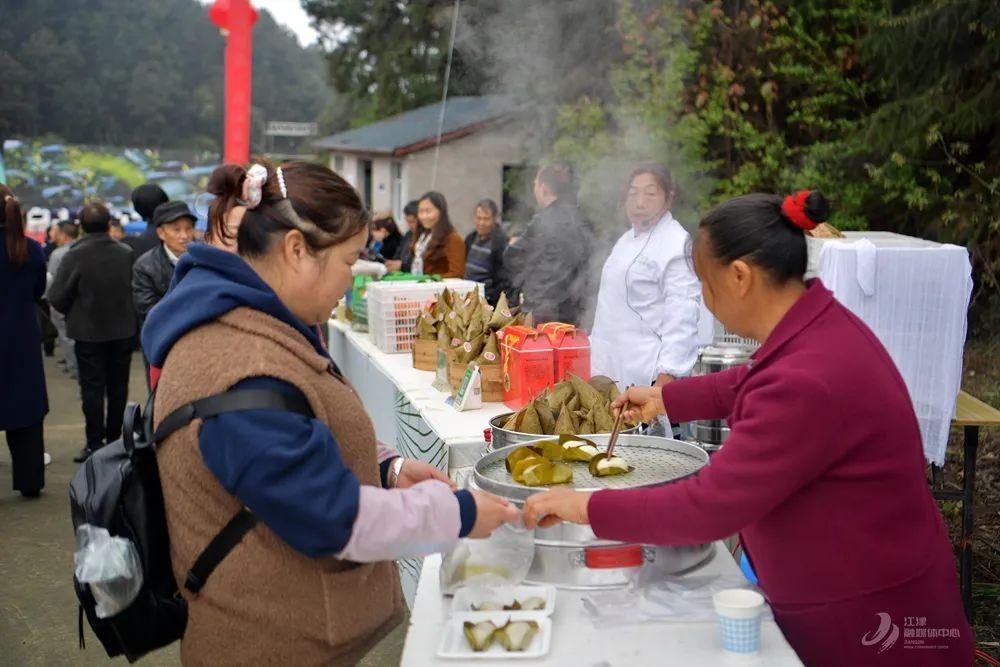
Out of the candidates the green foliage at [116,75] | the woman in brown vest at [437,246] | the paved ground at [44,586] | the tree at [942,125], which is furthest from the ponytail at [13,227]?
the green foliage at [116,75]

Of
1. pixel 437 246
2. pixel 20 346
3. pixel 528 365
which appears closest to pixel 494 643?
pixel 528 365

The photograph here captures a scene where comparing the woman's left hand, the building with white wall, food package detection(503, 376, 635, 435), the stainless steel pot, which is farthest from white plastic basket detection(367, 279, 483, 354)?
the building with white wall

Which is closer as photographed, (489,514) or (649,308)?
(489,514)

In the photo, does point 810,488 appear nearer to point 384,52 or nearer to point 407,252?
point 407,252

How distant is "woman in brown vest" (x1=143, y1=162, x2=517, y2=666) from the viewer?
5.20 ft

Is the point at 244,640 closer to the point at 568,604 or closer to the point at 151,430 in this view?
the point at 151,430

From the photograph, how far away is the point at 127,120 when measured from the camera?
5097 centimetres

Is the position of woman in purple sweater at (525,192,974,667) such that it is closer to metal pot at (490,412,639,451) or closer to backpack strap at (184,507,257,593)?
backpack strap at (184,507,257,593)

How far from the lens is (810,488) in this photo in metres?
1.76

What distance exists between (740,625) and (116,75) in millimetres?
53185

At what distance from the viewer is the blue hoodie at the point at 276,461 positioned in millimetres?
1556

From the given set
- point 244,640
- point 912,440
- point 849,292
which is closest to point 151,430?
point 244,640

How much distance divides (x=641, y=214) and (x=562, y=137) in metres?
8.42

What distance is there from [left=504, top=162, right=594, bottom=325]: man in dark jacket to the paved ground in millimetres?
2673
